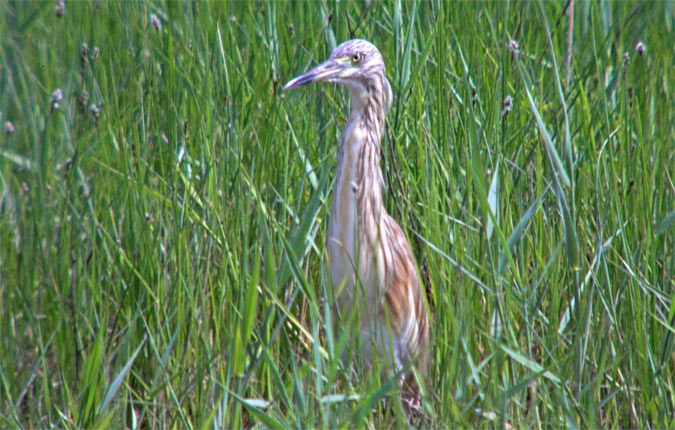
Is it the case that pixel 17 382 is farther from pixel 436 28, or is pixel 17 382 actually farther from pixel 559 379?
pixel 436 28

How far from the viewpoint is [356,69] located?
2326mm

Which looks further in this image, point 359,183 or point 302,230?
point 359,183

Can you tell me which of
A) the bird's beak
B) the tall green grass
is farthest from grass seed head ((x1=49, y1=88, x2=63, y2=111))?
the bird's beak

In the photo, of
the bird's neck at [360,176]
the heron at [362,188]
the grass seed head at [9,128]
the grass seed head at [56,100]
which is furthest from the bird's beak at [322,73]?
the grass seed head at [9,128]

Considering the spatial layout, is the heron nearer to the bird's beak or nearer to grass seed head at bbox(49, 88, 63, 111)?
the bird's beak

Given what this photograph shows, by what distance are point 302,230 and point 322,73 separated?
0.58 metres

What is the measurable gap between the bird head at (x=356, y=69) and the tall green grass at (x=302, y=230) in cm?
12

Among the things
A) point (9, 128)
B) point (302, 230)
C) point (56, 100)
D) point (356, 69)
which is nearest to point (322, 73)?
point (356, 69)

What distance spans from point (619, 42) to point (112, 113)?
1.86m

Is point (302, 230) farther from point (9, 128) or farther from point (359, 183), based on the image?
point (9, 128)

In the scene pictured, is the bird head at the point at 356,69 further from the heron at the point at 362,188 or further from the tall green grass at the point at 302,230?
the tall green grass at the point at 302,230

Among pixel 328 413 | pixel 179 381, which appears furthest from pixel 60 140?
pixel 328 413

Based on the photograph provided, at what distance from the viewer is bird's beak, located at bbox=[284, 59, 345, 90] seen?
2.23m

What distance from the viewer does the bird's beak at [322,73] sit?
223 cm
